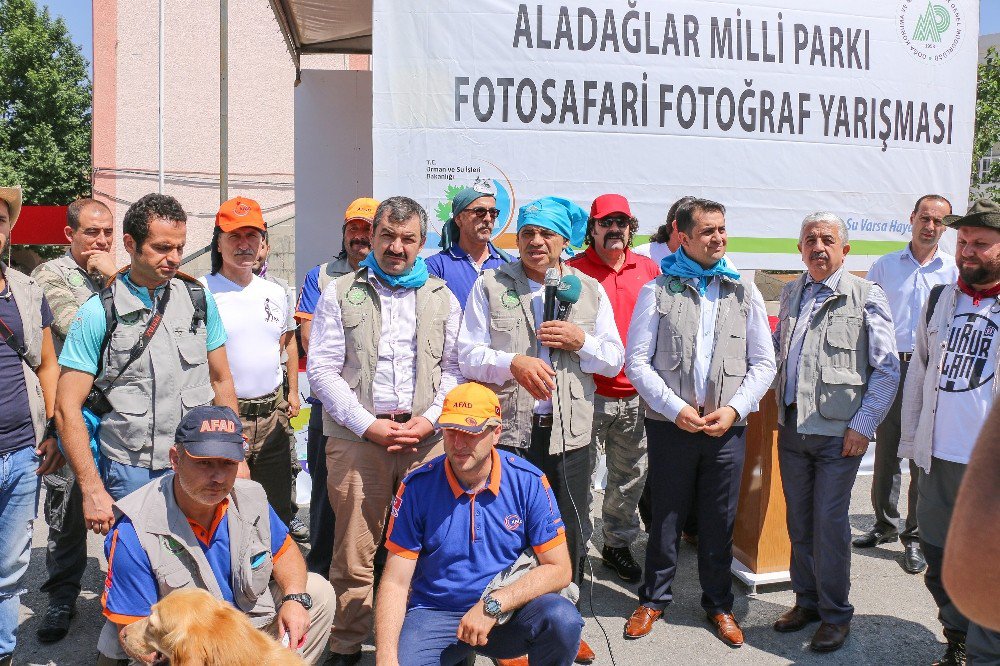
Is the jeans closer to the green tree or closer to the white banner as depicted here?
the white banner

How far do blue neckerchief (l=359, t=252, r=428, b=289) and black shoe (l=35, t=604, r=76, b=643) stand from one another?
227cm

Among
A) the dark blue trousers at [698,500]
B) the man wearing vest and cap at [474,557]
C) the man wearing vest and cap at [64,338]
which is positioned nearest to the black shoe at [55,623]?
the man wearing vest and cap at [64,338]

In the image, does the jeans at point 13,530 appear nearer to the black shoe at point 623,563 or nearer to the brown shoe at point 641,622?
the brown shoe at point 641,622

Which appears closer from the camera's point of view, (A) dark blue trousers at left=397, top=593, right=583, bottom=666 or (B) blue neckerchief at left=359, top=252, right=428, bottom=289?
(A) dark blue trousers at left=397, top=593, right=583, bottom=666

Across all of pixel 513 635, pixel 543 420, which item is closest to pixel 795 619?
pixel 543 420

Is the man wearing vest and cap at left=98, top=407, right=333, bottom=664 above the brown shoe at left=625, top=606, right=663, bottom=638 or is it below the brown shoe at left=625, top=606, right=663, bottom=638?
above

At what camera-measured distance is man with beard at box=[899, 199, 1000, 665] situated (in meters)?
3.57

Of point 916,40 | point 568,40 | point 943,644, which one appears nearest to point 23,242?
point 568,40

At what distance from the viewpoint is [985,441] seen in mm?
996

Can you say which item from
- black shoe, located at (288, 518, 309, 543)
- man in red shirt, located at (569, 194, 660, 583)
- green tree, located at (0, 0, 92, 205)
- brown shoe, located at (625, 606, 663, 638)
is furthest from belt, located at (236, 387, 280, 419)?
green tree, located at (0, 0, 92, 205)

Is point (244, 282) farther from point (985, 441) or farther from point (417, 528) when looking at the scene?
point (985, 441)

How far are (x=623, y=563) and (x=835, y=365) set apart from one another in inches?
66.8

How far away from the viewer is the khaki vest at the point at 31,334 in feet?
10.9

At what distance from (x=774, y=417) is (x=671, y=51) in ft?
9.44
